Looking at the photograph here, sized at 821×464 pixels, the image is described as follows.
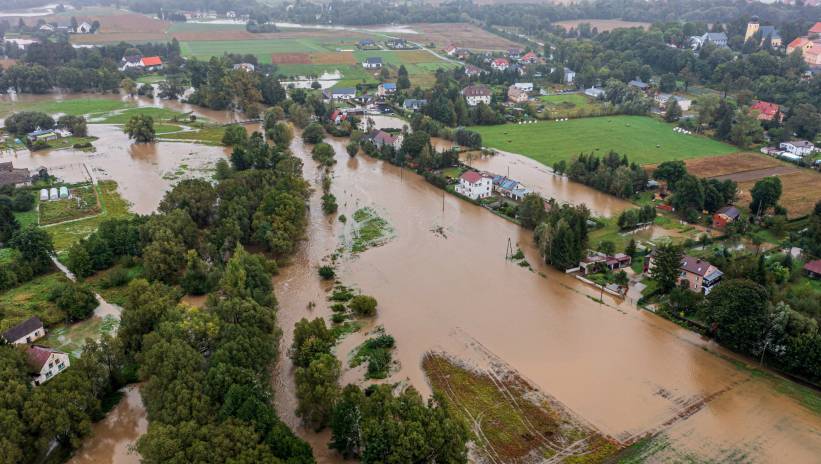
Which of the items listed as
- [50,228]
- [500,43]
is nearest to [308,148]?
[50,228]

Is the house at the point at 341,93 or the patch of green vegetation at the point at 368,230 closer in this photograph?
the patch of green vegetation at the point at 368,230

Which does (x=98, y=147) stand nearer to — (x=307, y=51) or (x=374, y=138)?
(x=374, y=138)

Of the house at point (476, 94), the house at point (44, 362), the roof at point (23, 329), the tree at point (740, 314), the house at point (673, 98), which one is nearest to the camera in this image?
the house at point (44, 362)

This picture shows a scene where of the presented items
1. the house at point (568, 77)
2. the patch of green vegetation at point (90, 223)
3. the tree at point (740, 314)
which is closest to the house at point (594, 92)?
the house at point (568, 77)

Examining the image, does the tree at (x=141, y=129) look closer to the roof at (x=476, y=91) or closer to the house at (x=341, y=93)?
the house at (x=341, y=93)

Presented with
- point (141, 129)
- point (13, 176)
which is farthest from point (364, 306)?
point (141, 129)

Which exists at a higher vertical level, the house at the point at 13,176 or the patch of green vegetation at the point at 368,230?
the house at the point at 13,176


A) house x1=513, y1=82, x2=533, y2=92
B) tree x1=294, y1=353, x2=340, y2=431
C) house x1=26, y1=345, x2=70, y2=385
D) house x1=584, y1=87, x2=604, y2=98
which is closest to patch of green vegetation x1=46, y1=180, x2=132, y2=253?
house x1=26, y1=345, x2=70, y2=385
